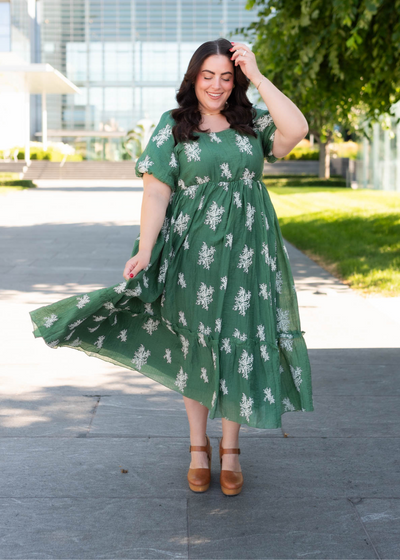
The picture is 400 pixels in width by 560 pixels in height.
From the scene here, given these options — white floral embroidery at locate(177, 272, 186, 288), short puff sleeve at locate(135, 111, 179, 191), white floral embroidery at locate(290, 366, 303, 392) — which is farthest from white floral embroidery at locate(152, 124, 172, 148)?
white floral embroidery at locate(290, 366, 303, 392)

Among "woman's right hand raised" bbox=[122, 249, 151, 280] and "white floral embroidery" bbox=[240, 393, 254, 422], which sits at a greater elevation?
"woman's right hand raised" bbox=[122, 249, 151, 280]

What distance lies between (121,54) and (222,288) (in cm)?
5735

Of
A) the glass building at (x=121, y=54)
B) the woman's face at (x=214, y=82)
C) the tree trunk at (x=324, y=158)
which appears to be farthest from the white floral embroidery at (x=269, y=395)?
the glass building at (x=121, y=54)

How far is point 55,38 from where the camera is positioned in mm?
57469

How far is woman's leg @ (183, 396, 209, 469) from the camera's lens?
3.04m

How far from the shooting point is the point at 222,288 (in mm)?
2809

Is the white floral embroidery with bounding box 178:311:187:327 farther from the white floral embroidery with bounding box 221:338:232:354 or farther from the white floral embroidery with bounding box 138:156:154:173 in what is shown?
the white floral embroidery with bounding box 138:156:154:173

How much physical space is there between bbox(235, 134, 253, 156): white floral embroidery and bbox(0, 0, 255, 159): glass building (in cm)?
5472

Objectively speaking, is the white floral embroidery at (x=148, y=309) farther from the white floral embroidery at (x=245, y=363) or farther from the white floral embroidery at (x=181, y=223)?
the white floral embroidery at (x=245, y=363)

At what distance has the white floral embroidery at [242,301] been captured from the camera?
9.24ft

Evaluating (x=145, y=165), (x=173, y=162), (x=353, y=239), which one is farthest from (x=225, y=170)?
(x=353, y=239)

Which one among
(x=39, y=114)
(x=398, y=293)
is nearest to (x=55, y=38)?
(x=39, y=114)

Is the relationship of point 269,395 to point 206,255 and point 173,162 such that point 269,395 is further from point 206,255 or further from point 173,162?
point 173,162

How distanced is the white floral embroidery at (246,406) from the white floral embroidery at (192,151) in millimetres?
921
